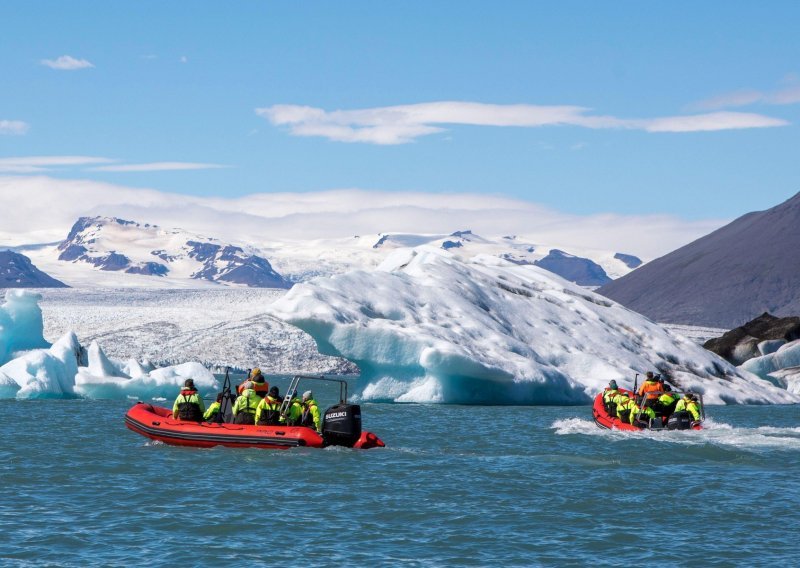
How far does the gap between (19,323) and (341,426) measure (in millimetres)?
36121

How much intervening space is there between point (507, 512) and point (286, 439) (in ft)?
25.7

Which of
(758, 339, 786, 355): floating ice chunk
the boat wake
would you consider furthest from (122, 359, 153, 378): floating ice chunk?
(758, 339, 786, 355): floating ice chunk

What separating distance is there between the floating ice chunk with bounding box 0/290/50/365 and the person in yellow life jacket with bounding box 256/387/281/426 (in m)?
33.1

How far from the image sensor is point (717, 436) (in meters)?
31.1

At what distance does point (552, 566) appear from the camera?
15602mm

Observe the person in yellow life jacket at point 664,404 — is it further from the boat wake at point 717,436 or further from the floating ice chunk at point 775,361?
the floating ice chunk at point 775,361

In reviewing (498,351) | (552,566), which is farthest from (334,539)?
(498,351)

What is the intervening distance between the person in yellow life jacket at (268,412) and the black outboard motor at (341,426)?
1.17 metres

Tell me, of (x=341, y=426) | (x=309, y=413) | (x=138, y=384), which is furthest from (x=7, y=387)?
(x=341, y=426)

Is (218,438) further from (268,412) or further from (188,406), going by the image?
(188,406)

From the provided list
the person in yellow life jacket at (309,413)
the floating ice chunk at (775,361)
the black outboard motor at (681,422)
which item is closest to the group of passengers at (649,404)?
the black outboard motor at (681,422)

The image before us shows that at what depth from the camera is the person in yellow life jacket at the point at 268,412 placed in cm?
2680

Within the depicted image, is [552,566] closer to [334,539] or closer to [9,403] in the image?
[334,539]

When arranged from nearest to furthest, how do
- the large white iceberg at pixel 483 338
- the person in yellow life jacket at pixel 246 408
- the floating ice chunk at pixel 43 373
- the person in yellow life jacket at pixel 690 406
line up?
1. the person in yellow life jacket at pixel 246 408
2. the person in yellow life jacket at pixel 690 406
3. the large white iceberg at pixel 483 338
4. the floating ice chunk at pixel 43 373
